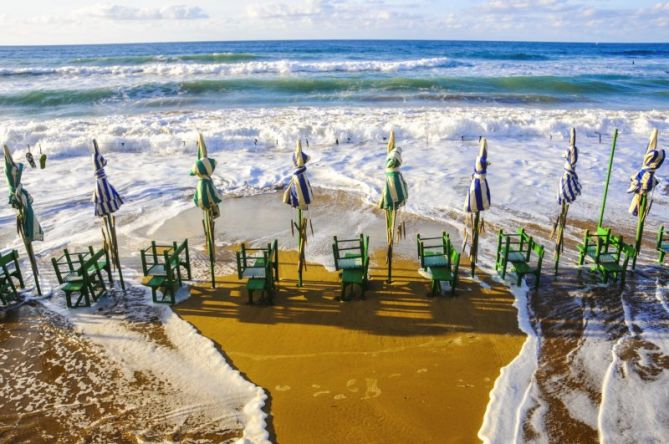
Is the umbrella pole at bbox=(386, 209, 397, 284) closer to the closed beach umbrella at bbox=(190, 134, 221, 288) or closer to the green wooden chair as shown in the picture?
the closed beach umbrella at bbox=(190, 134, 221, 288)

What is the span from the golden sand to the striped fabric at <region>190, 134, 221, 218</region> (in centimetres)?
207

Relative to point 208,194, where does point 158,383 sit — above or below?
below

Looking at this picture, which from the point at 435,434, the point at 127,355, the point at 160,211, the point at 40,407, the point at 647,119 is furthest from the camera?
the point at 647,119

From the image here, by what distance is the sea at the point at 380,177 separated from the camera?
7.38 metres

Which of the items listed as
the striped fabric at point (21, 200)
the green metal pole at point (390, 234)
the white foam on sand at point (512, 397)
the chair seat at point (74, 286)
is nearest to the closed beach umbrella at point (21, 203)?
the striped fabric at point (21, 200)

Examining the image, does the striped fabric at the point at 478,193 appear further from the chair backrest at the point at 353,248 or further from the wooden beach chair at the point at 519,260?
the chair backrest at the point at 353,248

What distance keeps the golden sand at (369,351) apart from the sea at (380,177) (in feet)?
1.25

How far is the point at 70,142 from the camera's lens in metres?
22.9

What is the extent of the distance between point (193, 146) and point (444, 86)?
25313 millimetres

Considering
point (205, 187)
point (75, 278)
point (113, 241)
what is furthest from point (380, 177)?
point (75, 278)

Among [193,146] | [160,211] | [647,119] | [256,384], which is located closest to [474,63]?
[647,119]

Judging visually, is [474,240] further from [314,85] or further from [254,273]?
[314,85]

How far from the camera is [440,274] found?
10102mm

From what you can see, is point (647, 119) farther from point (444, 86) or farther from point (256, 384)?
point (256, 384)
